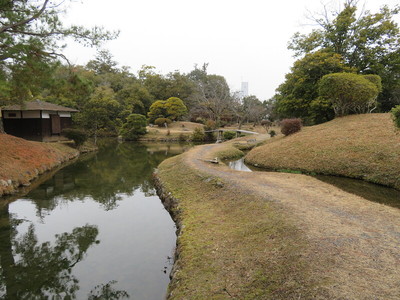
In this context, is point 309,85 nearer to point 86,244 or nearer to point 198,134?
point 198,134

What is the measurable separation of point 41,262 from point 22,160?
9.26m

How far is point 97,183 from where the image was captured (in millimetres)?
12023

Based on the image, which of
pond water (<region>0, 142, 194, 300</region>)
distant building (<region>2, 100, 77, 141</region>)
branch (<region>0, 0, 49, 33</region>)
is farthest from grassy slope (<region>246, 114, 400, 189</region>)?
distant building (<region>2, 100, 77, 141</region>)

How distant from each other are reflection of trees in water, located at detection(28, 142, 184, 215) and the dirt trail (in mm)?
5367

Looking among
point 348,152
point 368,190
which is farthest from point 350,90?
point 368,190

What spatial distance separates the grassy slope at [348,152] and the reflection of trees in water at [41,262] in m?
9.29

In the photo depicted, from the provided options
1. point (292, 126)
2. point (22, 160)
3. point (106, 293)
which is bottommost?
point (106, 293)

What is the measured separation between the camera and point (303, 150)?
12.9 meters

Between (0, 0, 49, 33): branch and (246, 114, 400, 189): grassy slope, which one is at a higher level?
(0, 0, 49, 33): branch

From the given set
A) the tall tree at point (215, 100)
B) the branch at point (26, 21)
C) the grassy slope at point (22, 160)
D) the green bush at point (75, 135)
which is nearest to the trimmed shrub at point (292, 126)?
the branch at point (26, 21)

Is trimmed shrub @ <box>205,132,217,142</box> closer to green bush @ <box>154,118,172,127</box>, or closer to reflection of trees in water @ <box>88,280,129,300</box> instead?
green bush @ <box>154,118,172,127</box>

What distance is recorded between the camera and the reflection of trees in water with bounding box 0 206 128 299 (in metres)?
4.32

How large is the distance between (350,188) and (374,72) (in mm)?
14977

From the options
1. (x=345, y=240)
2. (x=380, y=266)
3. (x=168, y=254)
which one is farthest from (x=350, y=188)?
(x=168, y=254)
